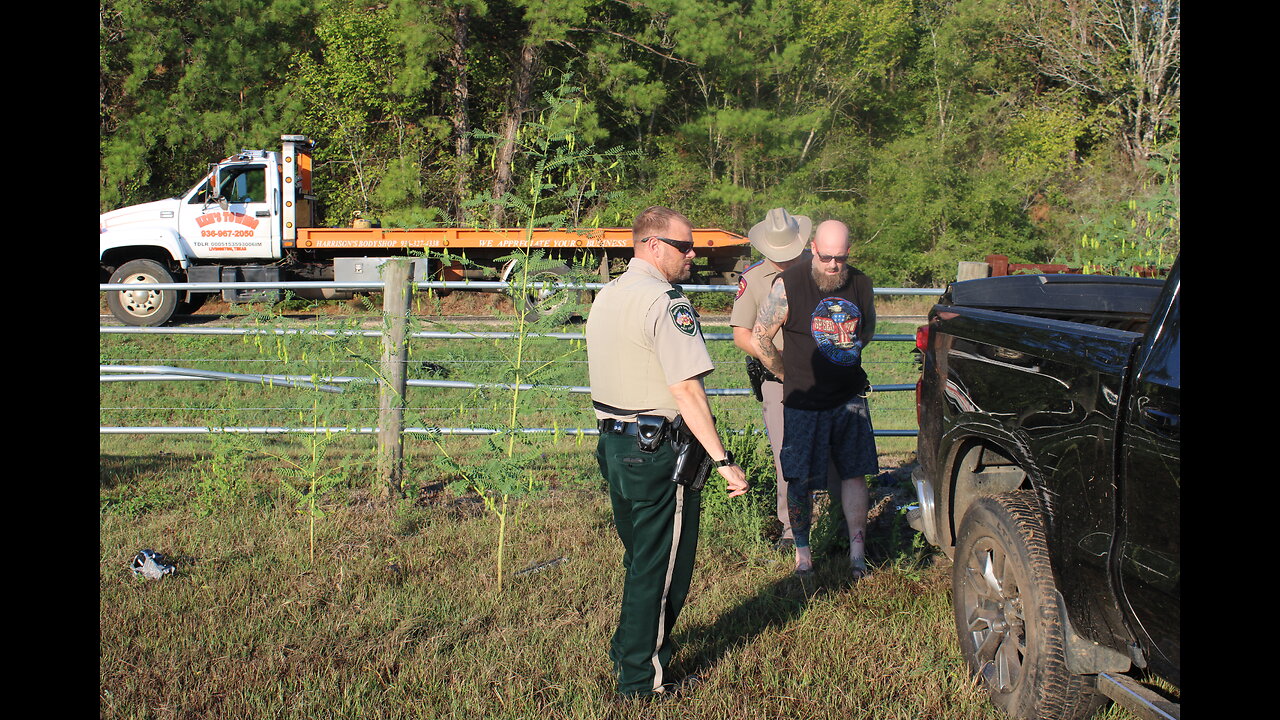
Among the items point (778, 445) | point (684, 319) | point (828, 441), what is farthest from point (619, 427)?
point (778, 445)

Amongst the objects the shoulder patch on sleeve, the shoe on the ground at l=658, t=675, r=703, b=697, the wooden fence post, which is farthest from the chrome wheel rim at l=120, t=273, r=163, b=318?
the shoulder patch on sleeve

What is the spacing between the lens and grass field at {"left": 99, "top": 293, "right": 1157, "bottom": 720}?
3848 mm

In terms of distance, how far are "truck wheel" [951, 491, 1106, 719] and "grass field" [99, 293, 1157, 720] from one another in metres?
0.17

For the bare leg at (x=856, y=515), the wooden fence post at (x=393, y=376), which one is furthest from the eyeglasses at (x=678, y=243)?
the wooden fence post at (x=393, y=376)

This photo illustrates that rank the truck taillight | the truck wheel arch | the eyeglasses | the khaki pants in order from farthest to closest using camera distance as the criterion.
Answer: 1. the khaki pants
2. the truck taillight
3. the truck wheel arch
4. the eyeglasses

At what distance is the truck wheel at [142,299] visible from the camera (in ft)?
54.5

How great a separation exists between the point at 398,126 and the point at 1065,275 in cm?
2480

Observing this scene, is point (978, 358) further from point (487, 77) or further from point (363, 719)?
point (487, 77)

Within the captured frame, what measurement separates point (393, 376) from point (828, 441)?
278 centimetres

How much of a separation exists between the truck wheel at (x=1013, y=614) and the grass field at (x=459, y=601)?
171mm

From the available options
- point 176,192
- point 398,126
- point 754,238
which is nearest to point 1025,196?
point 398,126

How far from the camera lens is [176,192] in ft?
84.8

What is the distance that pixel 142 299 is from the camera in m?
17.3

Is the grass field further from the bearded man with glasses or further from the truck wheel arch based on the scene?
the truck wheel arch
